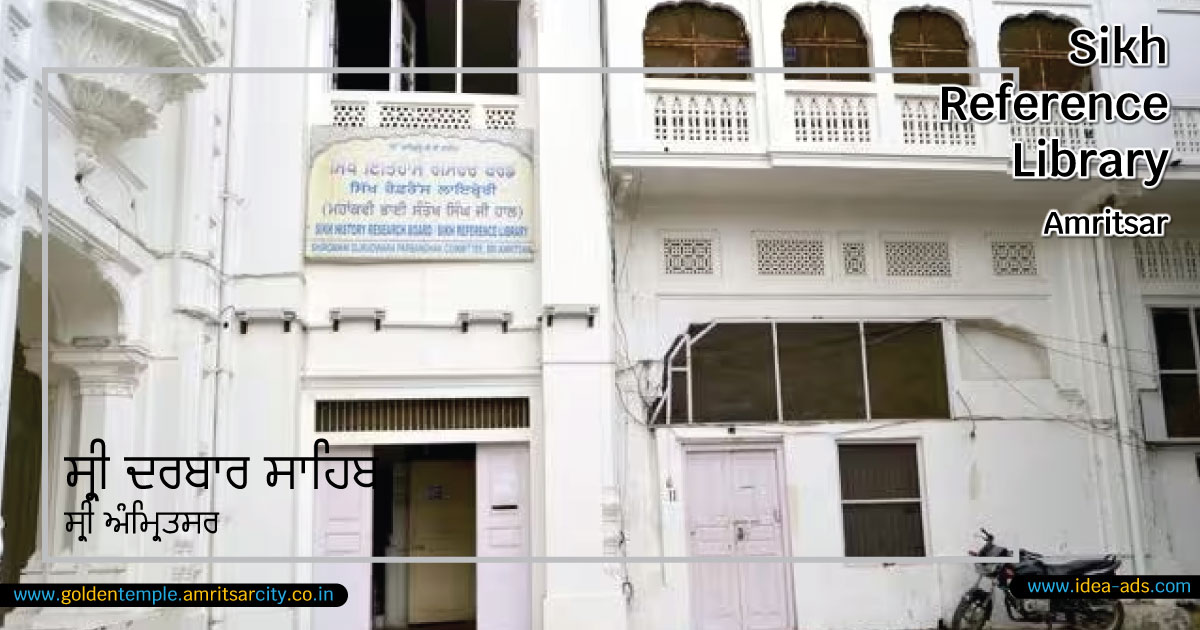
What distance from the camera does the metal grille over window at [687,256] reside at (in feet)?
33.4

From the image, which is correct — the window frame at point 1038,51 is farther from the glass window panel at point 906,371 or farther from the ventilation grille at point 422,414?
the ventilation grille at point 422,414

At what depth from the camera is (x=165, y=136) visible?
8.10 metres

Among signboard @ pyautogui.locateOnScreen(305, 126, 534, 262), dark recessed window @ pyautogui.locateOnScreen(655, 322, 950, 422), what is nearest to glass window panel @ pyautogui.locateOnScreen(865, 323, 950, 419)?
dark recessed window @ pyautogui.locateOnScreen(655, 322, 950, 422)

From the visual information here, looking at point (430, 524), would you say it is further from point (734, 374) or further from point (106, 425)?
point (106, 425)

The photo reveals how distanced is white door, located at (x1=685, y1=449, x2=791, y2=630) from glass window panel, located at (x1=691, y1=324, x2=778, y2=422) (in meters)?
0.39

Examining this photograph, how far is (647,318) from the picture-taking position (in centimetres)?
998

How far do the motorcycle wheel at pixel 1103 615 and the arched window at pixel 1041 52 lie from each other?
5129mm

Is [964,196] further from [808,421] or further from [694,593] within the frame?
[694,593]

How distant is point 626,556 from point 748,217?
141 inches

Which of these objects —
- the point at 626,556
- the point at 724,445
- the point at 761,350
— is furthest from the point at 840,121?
the point at 626,556

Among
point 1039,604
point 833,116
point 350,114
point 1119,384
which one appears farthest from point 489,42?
point 1039,604

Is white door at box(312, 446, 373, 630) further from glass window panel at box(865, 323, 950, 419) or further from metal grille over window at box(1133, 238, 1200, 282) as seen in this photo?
metal grille over window at box(1133, 238, 1200, 282)

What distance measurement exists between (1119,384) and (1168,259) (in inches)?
67.1

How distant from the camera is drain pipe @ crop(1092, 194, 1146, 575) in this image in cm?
998
